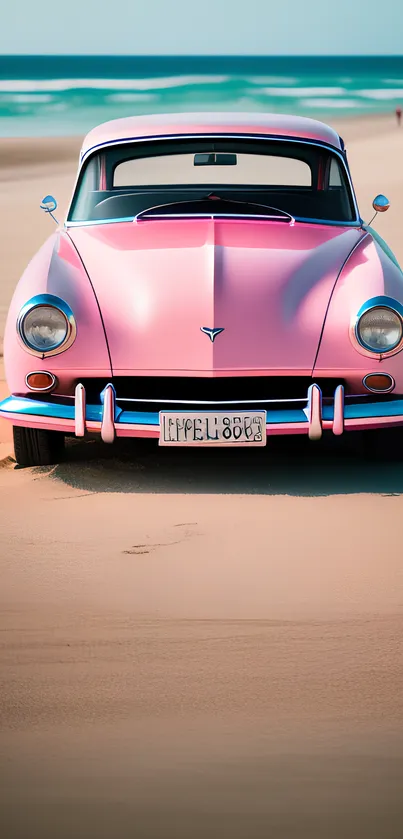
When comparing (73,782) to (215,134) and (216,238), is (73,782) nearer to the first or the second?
(216,238)

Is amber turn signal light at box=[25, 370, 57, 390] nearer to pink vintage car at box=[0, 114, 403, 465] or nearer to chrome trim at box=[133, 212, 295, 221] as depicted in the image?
pink vintage car at box=[0, 114, 403, 465]

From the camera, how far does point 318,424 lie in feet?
15.8

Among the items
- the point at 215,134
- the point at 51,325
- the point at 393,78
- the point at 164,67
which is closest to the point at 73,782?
the point at 51,325

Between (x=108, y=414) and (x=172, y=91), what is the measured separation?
217 ft

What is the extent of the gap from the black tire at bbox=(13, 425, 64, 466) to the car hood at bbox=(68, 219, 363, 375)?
0.62 metres

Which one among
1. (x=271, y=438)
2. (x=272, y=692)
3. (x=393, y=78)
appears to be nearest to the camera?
(x=272, y=692)

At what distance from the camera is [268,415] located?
4.79 metres

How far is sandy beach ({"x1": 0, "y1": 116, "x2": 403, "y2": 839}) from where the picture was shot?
2.40 metres

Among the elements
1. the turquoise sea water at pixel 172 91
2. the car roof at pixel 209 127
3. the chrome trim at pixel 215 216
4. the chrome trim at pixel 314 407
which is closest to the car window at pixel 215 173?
the car roof at pixel 209 127

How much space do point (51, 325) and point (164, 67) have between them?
309ft

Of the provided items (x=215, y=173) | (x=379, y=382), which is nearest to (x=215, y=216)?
(x=379, y=382)

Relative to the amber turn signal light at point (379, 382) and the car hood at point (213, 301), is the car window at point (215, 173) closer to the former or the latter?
the car hood at point (213, 301)

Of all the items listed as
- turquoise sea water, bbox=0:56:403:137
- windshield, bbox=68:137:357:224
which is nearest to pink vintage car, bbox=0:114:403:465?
windshield, bbox=68:137:357:224

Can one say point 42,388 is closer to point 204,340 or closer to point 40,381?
point 40,381
